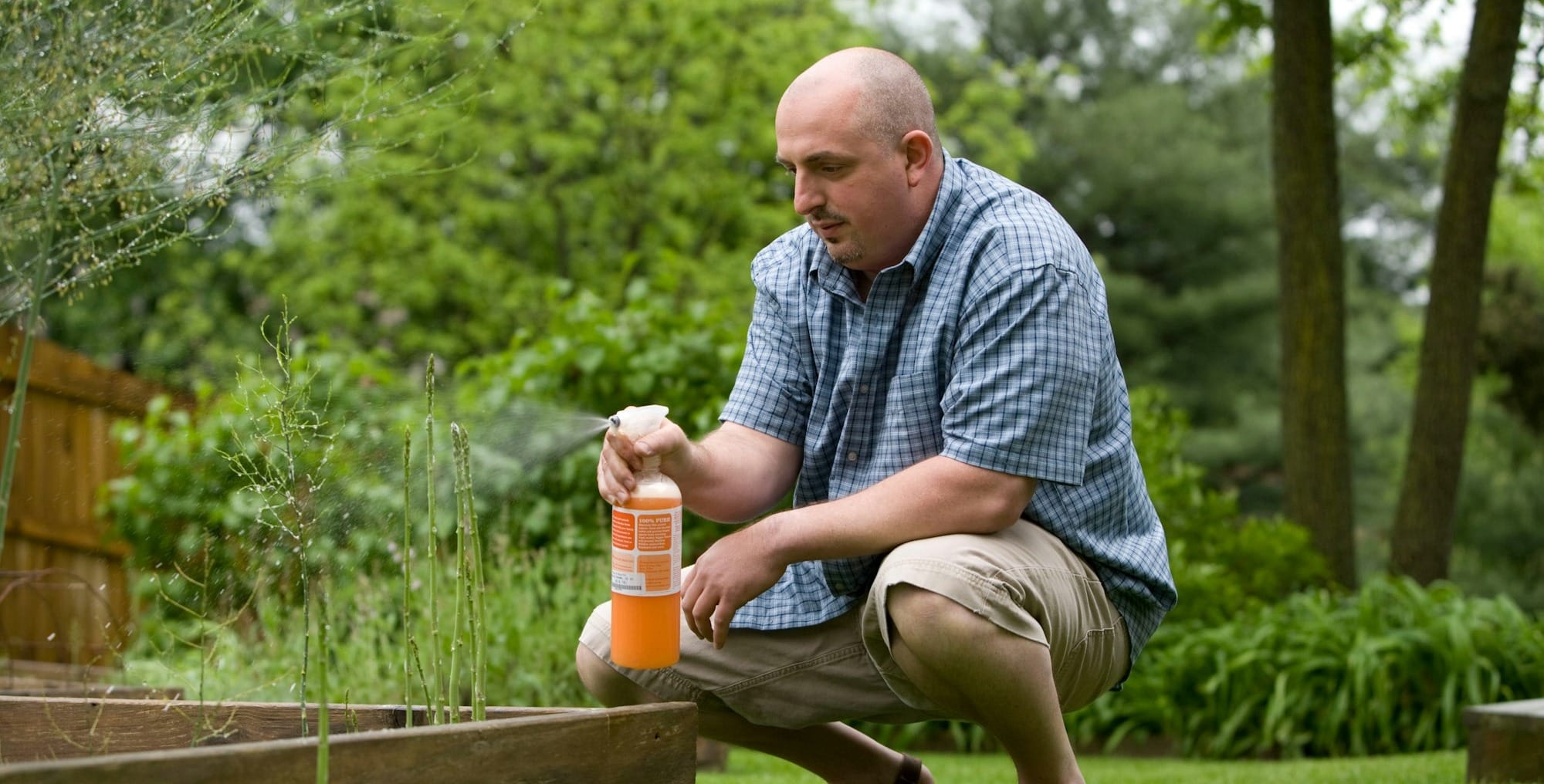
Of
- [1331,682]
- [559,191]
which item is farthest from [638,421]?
[559,191]

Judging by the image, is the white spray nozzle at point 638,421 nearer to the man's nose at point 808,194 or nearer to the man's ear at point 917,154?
the man's nose at point 808,194

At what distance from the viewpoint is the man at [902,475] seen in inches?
86.7

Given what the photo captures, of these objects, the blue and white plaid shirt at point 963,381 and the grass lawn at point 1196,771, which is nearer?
the blue and white plaid shirt at point 963,381

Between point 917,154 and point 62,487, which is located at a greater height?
point 917,154

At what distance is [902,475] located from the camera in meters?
2.27

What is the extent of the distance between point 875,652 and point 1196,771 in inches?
87.0

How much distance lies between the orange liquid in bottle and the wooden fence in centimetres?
514

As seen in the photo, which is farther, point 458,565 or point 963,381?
point 963,381

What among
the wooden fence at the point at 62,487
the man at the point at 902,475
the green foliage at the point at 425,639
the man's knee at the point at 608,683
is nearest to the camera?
the man at the point at 902,475

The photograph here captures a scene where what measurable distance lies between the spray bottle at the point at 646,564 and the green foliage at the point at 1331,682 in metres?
3.15

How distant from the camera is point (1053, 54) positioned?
69.6ft

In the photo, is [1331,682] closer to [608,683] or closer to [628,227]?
[608,683]

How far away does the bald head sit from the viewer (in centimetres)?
234

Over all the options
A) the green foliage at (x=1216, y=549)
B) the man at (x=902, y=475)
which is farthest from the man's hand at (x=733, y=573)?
the green foliage at (x=1216, y=549)
